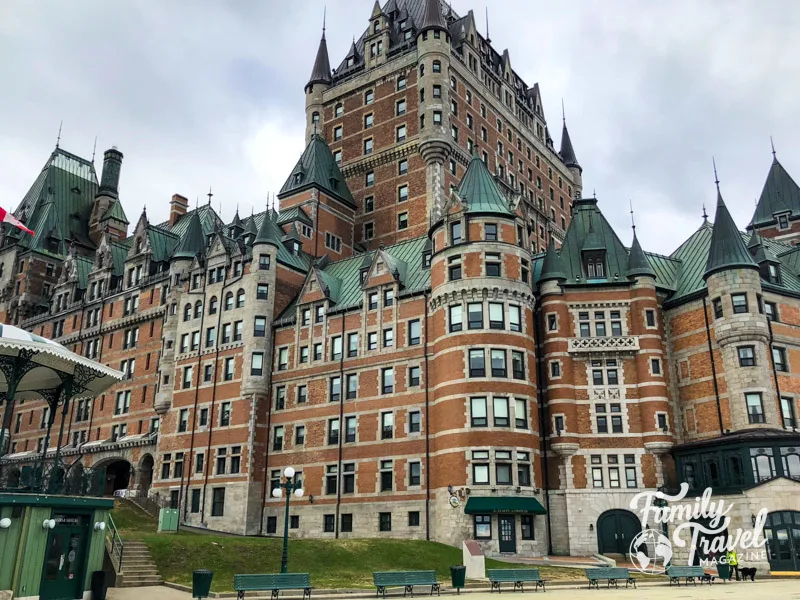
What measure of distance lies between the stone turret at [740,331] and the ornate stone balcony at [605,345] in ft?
18.0

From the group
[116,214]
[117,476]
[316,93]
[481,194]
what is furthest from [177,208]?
[481,194]

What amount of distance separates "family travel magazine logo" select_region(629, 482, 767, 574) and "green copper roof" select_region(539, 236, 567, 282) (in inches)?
632

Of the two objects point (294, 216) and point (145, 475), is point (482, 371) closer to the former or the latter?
point (294, 216)

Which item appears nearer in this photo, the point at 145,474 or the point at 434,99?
the point at 145,474

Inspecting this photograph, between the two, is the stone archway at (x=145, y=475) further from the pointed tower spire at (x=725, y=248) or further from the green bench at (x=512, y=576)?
the pointed tower spire at (x=725, y=248)

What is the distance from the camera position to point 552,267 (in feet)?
183

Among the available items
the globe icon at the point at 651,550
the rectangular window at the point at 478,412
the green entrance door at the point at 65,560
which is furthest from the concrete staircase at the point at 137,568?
the globe icon at the point at 651,550

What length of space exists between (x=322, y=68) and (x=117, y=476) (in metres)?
50.7

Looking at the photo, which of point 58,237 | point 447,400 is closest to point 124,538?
point 447,400

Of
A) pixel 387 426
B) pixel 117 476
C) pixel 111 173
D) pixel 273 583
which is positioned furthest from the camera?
pixel 111 173

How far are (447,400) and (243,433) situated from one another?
61.6ft

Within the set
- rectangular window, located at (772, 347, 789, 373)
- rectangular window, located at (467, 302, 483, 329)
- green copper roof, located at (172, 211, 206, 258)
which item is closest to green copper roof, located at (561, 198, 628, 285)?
rectangular window, located at (467, 302, 483, 329)

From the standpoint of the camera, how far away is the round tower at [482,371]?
159 ft

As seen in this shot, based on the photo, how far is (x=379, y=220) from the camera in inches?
3071
